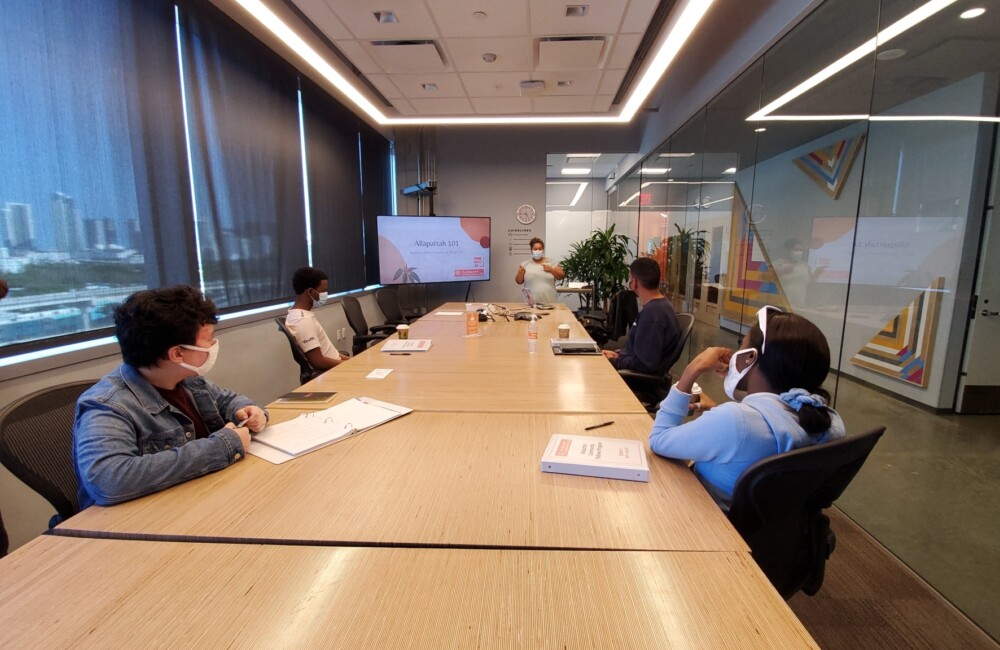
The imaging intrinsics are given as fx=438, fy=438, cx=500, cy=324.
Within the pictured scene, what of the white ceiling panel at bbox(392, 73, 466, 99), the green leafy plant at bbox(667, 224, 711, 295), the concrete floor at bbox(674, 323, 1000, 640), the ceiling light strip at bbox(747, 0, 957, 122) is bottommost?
the concrete floor at bbox(674, 323, 1000, 640)

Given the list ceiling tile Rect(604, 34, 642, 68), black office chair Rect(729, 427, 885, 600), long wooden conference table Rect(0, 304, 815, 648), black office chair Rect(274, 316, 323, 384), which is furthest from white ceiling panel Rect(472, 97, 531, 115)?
black office chair Rect(729, 427, 885, 600)

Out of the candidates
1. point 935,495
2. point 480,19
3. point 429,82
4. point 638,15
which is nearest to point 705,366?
point 935,495

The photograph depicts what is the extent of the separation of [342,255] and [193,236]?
2239 millimetres

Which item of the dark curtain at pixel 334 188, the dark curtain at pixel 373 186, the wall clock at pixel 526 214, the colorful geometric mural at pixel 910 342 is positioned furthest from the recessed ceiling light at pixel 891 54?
the dark curtain at pixel 373 186

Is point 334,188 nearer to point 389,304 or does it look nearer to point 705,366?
point 389,304

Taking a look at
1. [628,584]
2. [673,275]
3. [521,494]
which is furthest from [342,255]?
[628,584]

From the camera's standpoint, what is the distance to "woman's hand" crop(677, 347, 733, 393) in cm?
133

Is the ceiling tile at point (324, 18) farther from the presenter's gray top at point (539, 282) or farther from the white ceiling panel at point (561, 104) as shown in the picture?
the presenter's gray top at point (539, 282)

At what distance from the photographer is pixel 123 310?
1139 mm

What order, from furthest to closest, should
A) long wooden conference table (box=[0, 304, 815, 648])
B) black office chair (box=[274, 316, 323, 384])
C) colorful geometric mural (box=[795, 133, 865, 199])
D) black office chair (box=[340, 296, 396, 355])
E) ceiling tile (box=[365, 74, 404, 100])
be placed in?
ceiling tile (box=[365, 74, 404, 100]), black office chair (box=[340, 296, 396, 355]), black office chair (box=[274, 316, 323, 384]), colorful geometric mural (box=[795, 133, 865, 199]), long wooden conference table (box=[0, 304, 815, 648])

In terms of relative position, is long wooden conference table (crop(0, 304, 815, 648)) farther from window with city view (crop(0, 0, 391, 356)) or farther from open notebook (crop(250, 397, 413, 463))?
window with city view (crop(0, 0, 391, 356))

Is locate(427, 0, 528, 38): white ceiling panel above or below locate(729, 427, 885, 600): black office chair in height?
above

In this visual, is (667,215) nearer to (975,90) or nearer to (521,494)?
(975,90)

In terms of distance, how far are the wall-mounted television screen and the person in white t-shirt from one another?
280 centimetres
